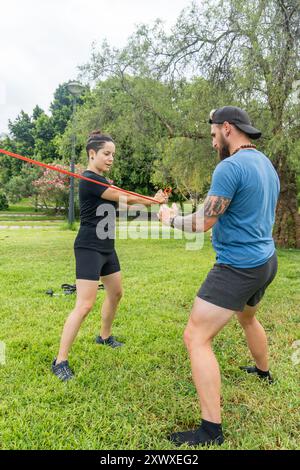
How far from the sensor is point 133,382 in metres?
2.92

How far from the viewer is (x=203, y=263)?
331 inches

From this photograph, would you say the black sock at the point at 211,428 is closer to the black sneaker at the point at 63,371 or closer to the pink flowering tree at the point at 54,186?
the black sneaker at the point at 63,371

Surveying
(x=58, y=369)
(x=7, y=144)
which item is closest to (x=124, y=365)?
(x=58, y=369)

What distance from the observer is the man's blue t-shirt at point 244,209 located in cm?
213

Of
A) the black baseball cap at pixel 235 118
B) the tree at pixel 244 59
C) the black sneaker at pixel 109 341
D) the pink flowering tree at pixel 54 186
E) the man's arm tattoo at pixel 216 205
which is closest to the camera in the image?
the man's arm tattoo at pixel 216 205

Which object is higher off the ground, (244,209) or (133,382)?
(244,209)

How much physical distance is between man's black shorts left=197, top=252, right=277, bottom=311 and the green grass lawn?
2.81ft

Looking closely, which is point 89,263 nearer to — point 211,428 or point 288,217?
point 211,428

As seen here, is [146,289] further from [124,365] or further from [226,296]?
[226,296]

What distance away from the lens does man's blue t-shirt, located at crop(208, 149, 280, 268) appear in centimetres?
213

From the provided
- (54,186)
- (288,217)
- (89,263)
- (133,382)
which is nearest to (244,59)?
(288,217)

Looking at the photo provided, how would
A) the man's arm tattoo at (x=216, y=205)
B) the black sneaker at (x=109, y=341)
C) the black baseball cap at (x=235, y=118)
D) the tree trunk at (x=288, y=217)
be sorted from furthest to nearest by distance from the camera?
1. the tree trunk at (x=288, y=217)
2. the black sneaker at (x=109, y=341)
3. the black baseball cap at (x=235, y=118)
4. the man's arm tattoo at (x=216, y=205)

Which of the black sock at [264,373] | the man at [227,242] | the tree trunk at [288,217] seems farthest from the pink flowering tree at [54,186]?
the man at [227,242]

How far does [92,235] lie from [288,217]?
383 inches
